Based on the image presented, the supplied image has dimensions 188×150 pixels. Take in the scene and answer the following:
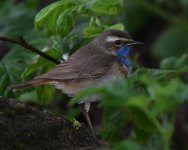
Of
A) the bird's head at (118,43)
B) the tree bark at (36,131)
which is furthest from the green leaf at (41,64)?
the tree bark at (36,131)

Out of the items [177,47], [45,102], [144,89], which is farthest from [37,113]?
[177,47]

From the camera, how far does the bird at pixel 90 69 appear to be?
6.25 m

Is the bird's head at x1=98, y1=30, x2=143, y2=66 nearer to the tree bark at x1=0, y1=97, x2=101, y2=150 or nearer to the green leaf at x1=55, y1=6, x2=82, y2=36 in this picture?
the green leaf at x1=55, y1=6, x2=82, y2=36

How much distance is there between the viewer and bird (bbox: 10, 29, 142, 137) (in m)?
6.25

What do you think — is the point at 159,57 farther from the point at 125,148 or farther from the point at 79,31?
the point at 125,148

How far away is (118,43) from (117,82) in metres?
3.09

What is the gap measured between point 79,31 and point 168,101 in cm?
395

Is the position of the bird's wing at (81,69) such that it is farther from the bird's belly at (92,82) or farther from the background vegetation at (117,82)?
the background vegetation at (117,82)

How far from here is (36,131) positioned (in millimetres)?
4984

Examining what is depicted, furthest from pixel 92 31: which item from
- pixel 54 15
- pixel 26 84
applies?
pixel 26 84

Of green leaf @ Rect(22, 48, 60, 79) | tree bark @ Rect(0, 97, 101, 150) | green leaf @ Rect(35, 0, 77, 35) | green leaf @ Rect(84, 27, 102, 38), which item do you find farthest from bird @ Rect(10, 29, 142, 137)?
tree bark @ Rect(0, 97, 101, 150)

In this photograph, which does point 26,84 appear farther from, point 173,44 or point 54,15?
point 173,44

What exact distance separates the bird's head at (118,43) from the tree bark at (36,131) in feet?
4.76

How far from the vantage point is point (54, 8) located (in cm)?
614
